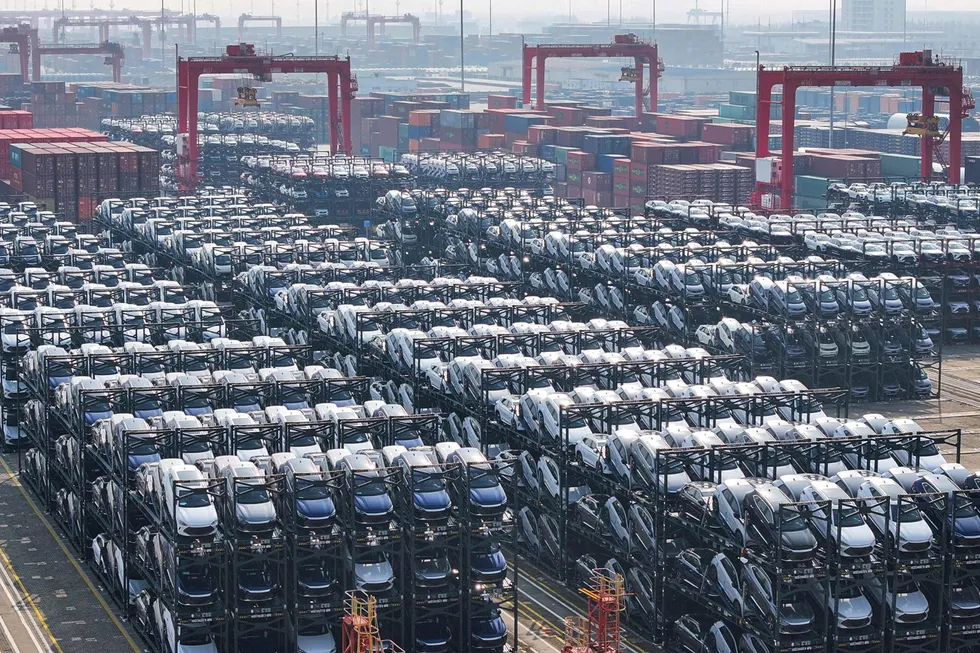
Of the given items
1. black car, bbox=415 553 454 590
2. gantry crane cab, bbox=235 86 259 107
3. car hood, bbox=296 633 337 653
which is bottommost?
car hood, bbox=296 633 337 653

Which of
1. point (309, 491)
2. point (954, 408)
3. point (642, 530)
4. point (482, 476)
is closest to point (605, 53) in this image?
point (954, 408)

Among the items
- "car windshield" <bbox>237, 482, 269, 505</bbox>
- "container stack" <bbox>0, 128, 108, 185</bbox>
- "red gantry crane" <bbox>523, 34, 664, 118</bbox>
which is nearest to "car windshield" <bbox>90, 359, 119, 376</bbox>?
"car windshield" <bbox>237, 482, 269, 505</bbox>

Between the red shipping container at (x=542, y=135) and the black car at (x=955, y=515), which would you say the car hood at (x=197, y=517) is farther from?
the red shipping container at (x=542, y=135)

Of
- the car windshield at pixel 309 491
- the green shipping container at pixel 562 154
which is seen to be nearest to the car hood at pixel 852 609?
the car windshield at pixel 309 491

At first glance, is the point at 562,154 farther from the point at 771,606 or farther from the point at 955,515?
the point at 771,606

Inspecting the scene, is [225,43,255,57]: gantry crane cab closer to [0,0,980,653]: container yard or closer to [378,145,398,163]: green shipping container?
[0,0,980,653]: container yard

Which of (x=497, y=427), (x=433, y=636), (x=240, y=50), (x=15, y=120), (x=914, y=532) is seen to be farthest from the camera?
(x=15, y=120)

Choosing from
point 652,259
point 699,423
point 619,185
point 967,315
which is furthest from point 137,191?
point 699,423
